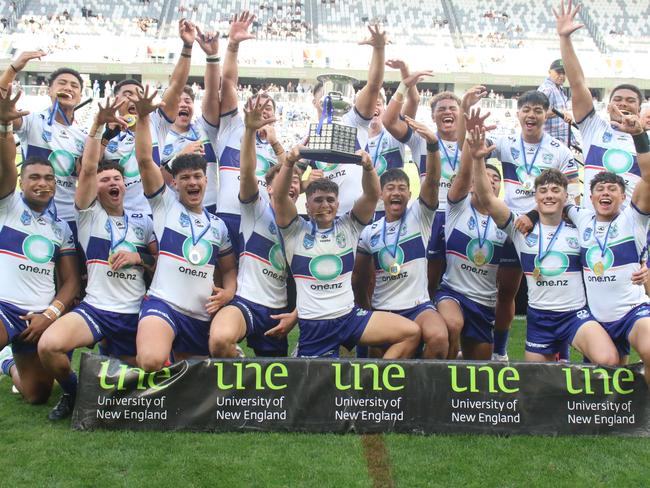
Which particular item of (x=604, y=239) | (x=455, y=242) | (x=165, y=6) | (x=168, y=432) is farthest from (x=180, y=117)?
(x=165, y=6)

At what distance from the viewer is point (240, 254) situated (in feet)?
16.5

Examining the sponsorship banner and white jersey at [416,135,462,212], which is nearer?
the sponsorship banner

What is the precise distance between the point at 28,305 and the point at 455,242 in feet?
9.97

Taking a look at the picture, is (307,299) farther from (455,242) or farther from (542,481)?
(542,481)

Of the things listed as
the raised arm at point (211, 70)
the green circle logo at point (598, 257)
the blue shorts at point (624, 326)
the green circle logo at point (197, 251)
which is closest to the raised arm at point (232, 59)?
the raised arm at point (211, 70)

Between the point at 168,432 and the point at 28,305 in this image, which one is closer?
the point at 168,432

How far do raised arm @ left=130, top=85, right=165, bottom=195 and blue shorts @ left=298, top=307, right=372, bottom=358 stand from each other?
1.38 meters

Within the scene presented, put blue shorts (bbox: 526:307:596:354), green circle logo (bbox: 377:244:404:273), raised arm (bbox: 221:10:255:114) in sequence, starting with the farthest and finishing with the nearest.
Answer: raised arm (bbox: 221:10:255:114), green circle logo (bbox: 377:244:404:273), blue shorts (bbox: 526:307:596:354)

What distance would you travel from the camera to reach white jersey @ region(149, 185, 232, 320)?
4703 mm

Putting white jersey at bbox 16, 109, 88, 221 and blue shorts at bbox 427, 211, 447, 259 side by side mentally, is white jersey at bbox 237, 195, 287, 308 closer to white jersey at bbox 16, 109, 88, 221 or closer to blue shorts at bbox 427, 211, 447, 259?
blue shorts at bbox 427, 211, 447, 259

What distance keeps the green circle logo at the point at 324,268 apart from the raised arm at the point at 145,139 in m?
1.20

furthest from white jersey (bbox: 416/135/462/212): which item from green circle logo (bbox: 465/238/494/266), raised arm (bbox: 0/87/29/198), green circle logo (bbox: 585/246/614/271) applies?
raised arm (bbox: 0/87/29/198)

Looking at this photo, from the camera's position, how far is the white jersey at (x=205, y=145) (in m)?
5.84

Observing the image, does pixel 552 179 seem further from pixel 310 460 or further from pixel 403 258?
pixel 310 460
